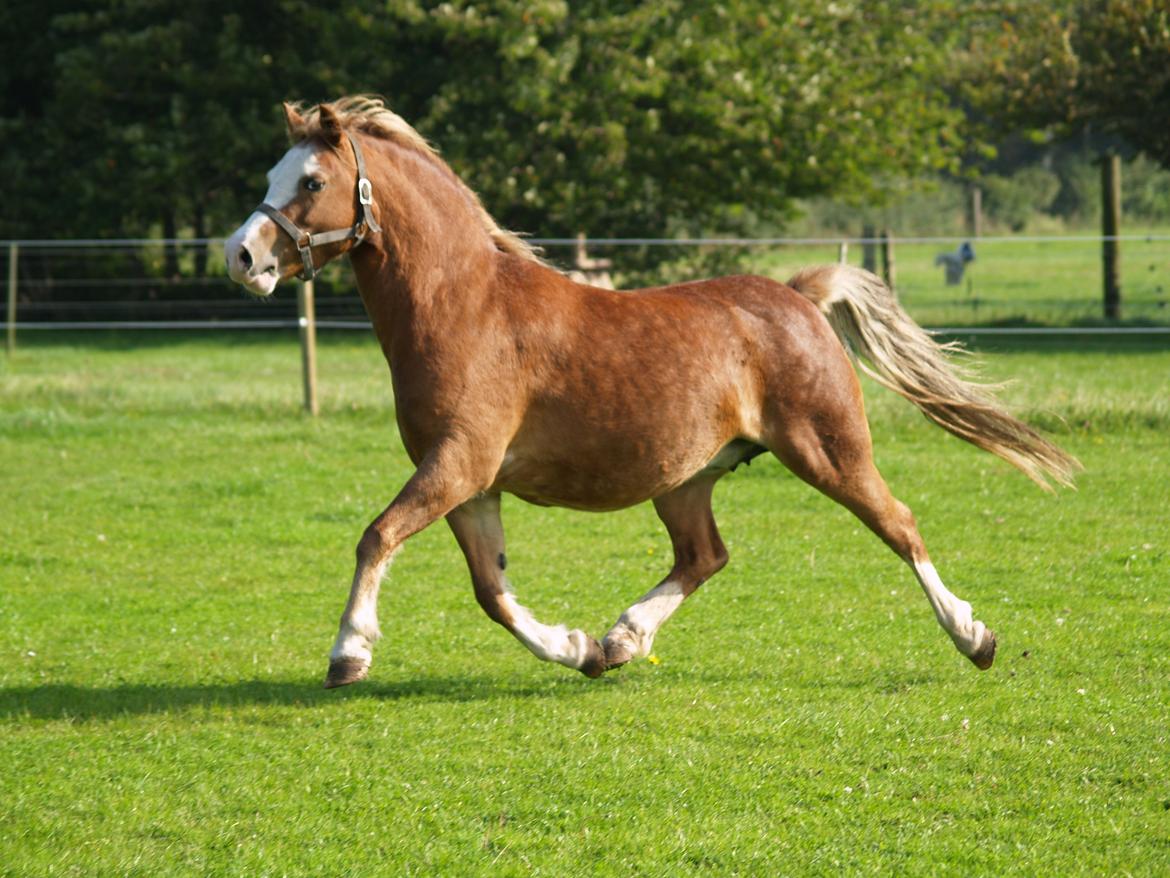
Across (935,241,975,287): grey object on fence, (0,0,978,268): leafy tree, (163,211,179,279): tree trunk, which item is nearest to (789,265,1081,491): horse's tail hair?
(0,0,978,268): leafy tree

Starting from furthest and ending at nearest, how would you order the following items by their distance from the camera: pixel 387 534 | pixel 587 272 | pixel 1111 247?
Answer: pixel 587 272 → pixel 1111 247 → pixel 387 534

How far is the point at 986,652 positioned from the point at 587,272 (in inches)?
554

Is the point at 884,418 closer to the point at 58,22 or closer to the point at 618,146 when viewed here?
the point at 618,146

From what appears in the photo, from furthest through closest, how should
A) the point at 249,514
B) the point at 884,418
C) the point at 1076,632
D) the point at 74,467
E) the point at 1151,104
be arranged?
the point at 1151,104, the point at 884,418, the point at 74,467, the point at 249,514, the point at 1076,632

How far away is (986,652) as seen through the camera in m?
5.68

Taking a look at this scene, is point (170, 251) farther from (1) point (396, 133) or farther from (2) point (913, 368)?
(2) point (913, 368)

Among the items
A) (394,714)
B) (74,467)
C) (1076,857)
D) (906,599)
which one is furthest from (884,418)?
(1076,857)

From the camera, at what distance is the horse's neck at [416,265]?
5.39 m

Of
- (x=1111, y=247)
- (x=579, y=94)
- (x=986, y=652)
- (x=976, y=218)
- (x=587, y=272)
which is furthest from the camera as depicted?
(x=976, y=218)

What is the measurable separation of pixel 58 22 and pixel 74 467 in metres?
13.5

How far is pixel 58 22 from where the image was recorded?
890 inches

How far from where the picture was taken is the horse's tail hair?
631cm

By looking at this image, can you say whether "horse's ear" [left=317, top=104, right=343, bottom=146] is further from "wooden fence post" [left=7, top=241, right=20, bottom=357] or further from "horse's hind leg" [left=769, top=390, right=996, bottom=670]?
"wooden fence post" [left=7, top=241, right=20, bottom=357]

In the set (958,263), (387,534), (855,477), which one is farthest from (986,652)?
(958,263)
